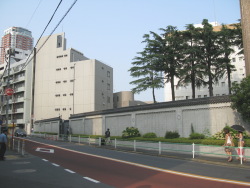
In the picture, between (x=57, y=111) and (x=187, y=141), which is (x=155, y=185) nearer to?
(x=187, y=141)

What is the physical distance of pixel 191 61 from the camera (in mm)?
34875

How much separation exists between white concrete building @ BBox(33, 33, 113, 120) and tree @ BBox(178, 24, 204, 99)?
1262 inches

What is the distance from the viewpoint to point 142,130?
28641 mm

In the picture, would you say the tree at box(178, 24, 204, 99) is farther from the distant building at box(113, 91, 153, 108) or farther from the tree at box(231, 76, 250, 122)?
the distant building at box(113, 91, 153, 108)

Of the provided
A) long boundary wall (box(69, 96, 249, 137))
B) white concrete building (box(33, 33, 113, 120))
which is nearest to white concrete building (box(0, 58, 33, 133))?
white concrete building (box(33, 33, 113, 120))

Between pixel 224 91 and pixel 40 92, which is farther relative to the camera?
pixel 40 92

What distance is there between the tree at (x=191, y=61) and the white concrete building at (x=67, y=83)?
3207 cm

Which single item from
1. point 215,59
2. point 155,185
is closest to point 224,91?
point 215,59

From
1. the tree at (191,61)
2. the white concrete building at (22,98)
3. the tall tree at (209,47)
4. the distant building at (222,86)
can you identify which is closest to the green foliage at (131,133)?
the tree at (191,61)

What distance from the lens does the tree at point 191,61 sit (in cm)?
3331

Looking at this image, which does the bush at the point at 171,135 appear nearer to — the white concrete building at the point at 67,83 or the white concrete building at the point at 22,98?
the white concrete building at the point at 67,83

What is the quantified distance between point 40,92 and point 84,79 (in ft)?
52.0

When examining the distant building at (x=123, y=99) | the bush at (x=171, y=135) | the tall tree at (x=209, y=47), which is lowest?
the bush at (x=171, y=135)

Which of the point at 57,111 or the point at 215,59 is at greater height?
the point at 215,59
